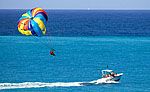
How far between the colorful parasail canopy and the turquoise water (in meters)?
5.17

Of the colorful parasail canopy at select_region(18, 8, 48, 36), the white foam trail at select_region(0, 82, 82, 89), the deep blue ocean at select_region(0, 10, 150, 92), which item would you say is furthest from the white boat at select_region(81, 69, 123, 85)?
the colorful parasail canopy at select_region(18, 8, 48, 36)

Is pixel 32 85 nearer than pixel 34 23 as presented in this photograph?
No

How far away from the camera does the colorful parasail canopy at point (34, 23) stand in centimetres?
6590

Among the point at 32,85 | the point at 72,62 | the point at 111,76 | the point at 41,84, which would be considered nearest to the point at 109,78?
the point at 111,76

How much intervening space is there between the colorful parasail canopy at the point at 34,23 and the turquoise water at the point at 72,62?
517cm

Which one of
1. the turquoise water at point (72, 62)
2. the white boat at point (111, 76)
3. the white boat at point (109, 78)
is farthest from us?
the white boat at point (111, 76)

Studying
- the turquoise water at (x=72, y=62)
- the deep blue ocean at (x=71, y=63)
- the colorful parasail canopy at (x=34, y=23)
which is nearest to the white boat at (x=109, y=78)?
the deep blue ocean at (x=71, y=63)

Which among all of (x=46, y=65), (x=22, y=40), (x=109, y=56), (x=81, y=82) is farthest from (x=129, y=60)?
(x=22, y=40)

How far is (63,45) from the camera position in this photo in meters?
106

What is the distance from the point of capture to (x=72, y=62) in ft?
278

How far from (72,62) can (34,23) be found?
19.7 metres

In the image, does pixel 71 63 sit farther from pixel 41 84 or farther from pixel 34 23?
pixel 34 23

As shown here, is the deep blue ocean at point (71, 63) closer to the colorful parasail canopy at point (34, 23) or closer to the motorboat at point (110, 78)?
the motorboat at point (110, 78)

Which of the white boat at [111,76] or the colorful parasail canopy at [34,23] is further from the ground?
the colorful parasail canopy at [34,23]
